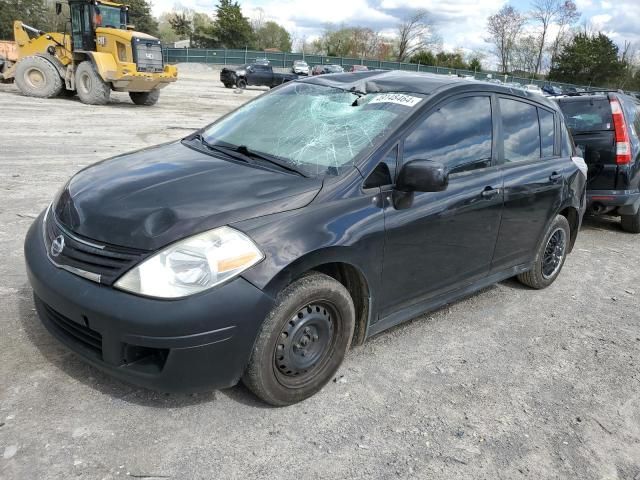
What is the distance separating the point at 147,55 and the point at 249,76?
18303 mm

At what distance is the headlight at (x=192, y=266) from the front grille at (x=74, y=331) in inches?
13.0

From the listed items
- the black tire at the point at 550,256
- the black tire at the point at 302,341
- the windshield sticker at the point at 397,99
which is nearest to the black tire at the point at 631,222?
the black tire at the point at 550,256

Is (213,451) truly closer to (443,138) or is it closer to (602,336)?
(443,138)

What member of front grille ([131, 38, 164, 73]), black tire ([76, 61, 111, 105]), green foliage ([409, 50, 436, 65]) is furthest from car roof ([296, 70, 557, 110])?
green foliage ([409, 50, 436, 65])

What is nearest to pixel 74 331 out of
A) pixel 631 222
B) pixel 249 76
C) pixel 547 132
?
pixel 547 132

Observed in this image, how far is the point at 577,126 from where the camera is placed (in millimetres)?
6988

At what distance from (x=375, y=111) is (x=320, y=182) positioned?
2.50 ft

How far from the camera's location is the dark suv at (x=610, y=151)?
6586mm

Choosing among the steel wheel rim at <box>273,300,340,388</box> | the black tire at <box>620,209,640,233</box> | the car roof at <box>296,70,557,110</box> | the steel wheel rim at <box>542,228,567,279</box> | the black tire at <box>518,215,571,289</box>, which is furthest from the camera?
the black tire at <box>620,209,640,233</box>

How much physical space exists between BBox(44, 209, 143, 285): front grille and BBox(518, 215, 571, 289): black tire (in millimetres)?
3458

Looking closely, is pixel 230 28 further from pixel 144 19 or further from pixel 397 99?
pixel 397 99

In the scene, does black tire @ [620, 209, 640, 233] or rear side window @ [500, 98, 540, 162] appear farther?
black tire @ [620, 209, 640, 233]

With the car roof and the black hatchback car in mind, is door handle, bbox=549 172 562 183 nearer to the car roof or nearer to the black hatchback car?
the black hatchback car

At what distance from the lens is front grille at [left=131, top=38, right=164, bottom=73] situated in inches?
648
